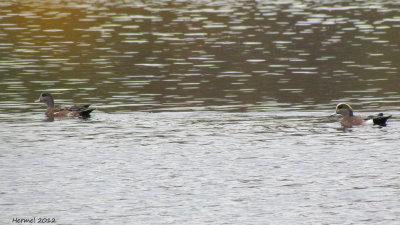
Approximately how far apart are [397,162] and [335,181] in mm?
2314

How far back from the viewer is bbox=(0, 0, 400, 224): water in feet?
55.6

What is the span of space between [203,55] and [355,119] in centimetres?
2151

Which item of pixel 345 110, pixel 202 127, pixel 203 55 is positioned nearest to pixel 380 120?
pixel 345 110

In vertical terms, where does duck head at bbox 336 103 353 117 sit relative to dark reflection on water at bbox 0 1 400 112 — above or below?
above

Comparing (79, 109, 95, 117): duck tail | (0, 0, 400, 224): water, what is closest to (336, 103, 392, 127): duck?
(0, 0, 400, 224): water

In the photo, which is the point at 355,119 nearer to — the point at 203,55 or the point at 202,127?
the point at 202,127

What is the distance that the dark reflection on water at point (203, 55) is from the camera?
34.0 m

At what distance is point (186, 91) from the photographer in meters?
34.5

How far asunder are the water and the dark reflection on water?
0.12 m

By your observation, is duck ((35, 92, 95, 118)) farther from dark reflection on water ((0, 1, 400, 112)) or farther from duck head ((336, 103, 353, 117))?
duck head ((336, 103, 353, 117))

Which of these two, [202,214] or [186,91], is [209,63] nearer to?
[186,91]

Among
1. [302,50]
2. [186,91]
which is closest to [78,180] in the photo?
[186,91]

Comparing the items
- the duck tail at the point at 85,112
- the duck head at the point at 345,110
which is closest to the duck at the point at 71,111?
the duck tail at the point at 85,112

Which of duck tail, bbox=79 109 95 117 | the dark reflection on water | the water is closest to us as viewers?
the water
